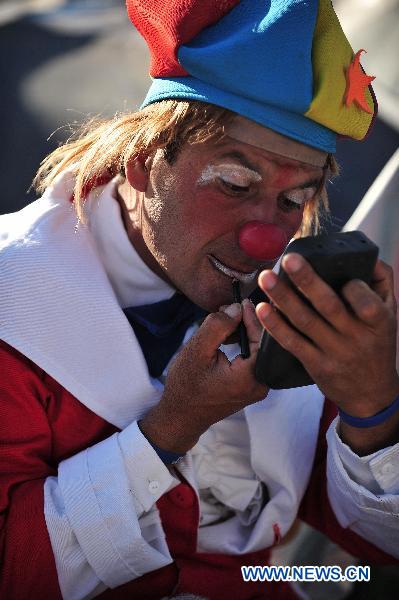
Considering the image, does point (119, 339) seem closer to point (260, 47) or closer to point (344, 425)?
point (344, 425)

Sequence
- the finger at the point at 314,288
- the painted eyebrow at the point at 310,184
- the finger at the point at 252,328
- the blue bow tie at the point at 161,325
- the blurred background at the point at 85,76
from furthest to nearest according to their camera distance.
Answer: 1. the blurred background at the point at 85,76
2. the blue bow tie at the point at 161,325
3. the painted eyebrow at the point at 310,184
4. the finger at the point at 252,328
5. the finger at the point at 314,288

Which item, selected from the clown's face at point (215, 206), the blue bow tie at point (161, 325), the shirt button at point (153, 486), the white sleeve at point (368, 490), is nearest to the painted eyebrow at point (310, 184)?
the clown's face at point (215, 206)

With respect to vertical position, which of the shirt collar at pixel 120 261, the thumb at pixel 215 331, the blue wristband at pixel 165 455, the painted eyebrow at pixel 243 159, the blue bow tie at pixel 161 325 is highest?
the painted eyebrow at pixel 243 159

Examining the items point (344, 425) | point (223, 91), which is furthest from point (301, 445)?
point (223, 91)

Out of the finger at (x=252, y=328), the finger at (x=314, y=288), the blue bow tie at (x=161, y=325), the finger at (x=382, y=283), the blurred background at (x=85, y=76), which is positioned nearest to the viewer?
the finger at (x=314, y=288)

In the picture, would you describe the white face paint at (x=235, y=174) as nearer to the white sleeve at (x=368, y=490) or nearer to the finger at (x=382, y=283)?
the finger at (x=382, y=283)

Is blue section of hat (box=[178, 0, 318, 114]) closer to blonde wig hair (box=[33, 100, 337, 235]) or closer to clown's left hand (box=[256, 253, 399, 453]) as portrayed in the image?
blonde wig hair (box=[33, 100, 337, 235])

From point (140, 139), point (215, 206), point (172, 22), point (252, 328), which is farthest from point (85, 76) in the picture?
point (252, 328)

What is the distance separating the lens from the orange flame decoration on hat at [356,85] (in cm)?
153

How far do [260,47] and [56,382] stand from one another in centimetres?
80

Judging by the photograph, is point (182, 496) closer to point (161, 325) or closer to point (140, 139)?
point (161, 325)

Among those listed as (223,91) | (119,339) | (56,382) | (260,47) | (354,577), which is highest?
(260,47)

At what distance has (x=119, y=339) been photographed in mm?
1652

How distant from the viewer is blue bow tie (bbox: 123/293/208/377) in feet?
5.65
